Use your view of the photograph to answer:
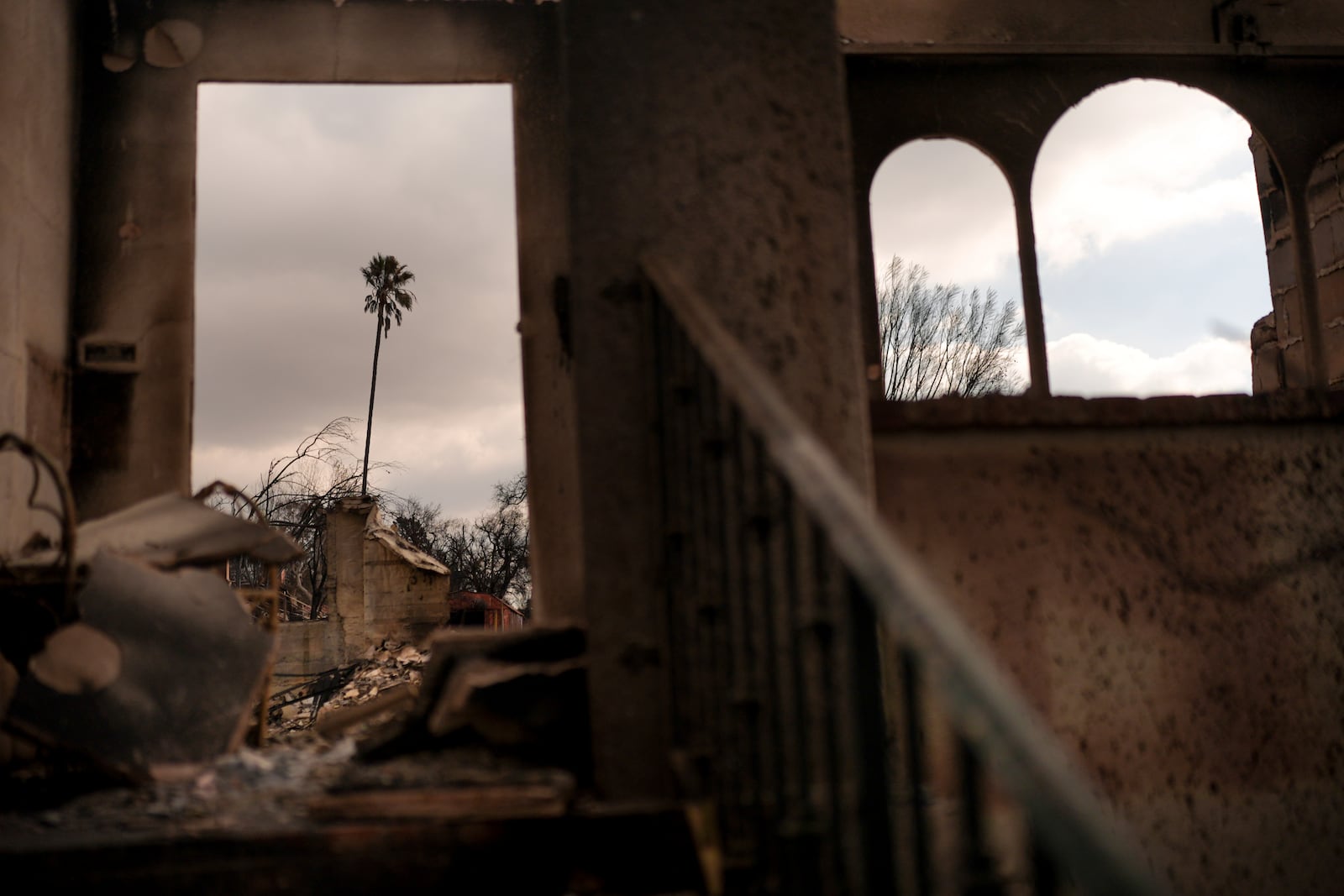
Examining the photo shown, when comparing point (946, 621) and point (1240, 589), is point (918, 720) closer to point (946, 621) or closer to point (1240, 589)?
point (946, 621)

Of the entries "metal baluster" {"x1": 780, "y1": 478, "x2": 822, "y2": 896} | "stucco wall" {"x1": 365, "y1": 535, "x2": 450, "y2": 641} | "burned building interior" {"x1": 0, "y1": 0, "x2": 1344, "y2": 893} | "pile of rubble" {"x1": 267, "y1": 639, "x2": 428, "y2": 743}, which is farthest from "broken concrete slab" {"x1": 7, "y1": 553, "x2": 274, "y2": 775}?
"stucco wall" {"x1": 365, "y1": 535, "x2": 450, "y2": 641}

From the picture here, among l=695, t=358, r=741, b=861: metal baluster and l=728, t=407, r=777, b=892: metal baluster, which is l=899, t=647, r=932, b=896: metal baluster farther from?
l=695, t=358, r=741, b=861: metal baluster

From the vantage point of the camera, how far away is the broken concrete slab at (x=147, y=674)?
2.57 m

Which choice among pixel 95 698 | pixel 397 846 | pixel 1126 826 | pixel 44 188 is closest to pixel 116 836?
pixel 397 846

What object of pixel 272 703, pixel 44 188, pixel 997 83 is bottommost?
pixel 272 703

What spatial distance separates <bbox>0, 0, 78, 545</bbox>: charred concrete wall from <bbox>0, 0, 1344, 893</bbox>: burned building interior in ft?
0.09

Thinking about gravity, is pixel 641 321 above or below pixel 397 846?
above

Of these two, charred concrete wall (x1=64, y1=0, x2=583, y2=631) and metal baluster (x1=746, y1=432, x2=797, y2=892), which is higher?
charred concrete wall (x1=64, y1=0, x2=583, y2=631)

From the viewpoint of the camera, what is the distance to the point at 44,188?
441 centimetres

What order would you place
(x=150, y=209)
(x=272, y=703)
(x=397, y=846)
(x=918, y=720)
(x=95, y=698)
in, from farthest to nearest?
(x=272, y=703) → (x=150, y=209) → (x=95, y=698) → (x=397, y=846) → (x=918, y=720)

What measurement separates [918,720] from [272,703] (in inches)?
502

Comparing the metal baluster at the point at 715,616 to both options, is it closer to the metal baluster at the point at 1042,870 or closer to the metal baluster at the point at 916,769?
the metal baluster at the point at 916,769

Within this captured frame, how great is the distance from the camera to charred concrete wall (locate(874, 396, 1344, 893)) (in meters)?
3.03

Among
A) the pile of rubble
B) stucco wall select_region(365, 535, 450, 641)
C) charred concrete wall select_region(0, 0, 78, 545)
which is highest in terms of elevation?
charred concrete wall select_region(0, 0, 78, 545)
